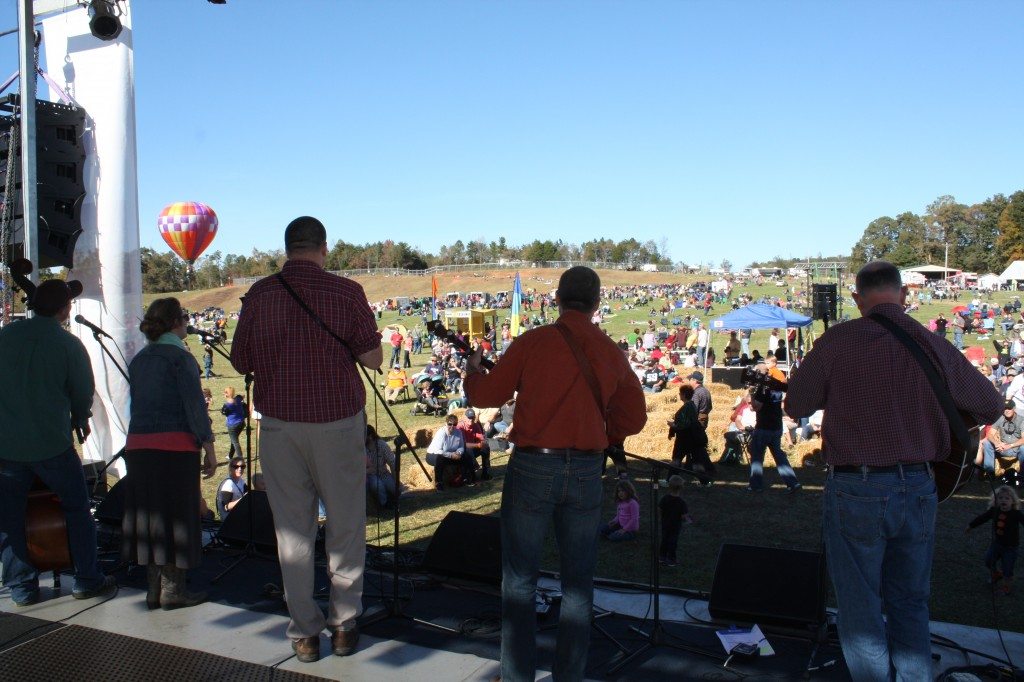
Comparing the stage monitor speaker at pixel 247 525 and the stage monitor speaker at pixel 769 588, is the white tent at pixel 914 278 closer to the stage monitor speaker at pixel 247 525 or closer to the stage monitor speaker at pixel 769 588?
the stage monitor speaker at pixel 769 588

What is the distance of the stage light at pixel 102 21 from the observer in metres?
7.12

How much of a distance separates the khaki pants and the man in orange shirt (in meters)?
0.75

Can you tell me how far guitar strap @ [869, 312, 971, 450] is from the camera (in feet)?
9.09

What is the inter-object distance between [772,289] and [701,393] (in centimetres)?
5503

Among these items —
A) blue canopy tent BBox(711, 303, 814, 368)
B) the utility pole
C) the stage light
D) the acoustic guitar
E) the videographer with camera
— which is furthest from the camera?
blue canopy tent BBox(711, 303, 814, 368)

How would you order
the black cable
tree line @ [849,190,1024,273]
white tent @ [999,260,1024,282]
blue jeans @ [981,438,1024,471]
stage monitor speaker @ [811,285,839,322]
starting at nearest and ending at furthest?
the black cable
blue jeans @ [981,438,1024,471]
stage monitor speaker @ [811,285,839,322]
white tent @ [999,260,1024,282]
tree line @ [849,190,1024,273]

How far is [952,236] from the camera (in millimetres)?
97188

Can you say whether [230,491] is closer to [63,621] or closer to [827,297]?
[63,621]

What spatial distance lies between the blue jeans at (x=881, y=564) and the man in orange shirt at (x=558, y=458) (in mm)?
863

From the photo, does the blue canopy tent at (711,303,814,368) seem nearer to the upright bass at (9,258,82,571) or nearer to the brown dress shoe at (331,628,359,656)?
the brown dress shoe at (331,628,359,656)

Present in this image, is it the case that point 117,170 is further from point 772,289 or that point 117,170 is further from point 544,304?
point 772,289

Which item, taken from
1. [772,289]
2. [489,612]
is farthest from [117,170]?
[772,289]

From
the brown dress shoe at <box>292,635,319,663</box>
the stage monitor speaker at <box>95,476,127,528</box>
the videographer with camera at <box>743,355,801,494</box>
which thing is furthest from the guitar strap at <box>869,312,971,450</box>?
the videographer with camera at <box>743,355,801,494</box>

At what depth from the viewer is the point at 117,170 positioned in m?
8.79
